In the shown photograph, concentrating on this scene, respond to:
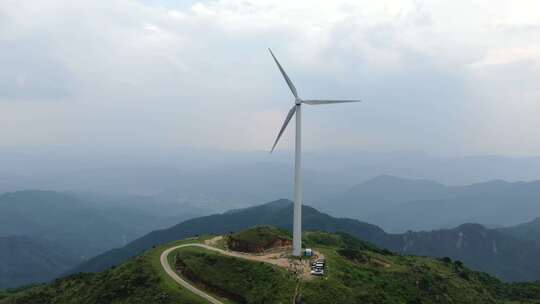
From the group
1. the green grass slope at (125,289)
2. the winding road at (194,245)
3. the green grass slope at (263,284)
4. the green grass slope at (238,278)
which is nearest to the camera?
the green grass slope at (238,278)

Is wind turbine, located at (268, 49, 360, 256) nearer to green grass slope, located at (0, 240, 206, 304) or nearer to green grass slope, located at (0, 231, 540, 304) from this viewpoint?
green grass slope, located at (0, 231, 540, 304)

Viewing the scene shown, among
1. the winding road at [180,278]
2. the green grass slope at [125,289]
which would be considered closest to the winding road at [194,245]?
the winding road at [180,278]

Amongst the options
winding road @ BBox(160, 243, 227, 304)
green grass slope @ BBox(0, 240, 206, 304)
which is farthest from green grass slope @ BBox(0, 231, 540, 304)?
winding road @ BBox(160, 243, 227, 304)

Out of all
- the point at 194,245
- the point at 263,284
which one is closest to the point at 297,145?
the point at 263,284

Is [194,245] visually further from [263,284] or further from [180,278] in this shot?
[263,284]

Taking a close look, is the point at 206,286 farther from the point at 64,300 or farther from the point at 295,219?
the point at 64,300

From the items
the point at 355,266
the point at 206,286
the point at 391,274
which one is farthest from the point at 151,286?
the point at 391,274

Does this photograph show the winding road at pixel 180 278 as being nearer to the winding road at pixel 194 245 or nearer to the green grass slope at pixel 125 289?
the winding road at pixel 194 245

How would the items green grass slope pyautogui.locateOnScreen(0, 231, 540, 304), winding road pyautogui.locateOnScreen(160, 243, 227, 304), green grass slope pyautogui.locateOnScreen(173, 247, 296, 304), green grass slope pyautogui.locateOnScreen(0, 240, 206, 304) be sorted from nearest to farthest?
green grass slope pyautogui.locateOnScreen(173, 247, 296, 304), green grass slope pyautogui.locateOnScreen(0, 231, 540, 304), winding road pyautogui.locateOnScreen(160, 243, 227, 304), green grass slope pyautogui.locateOnScreen(0, 240, 206, 304)
